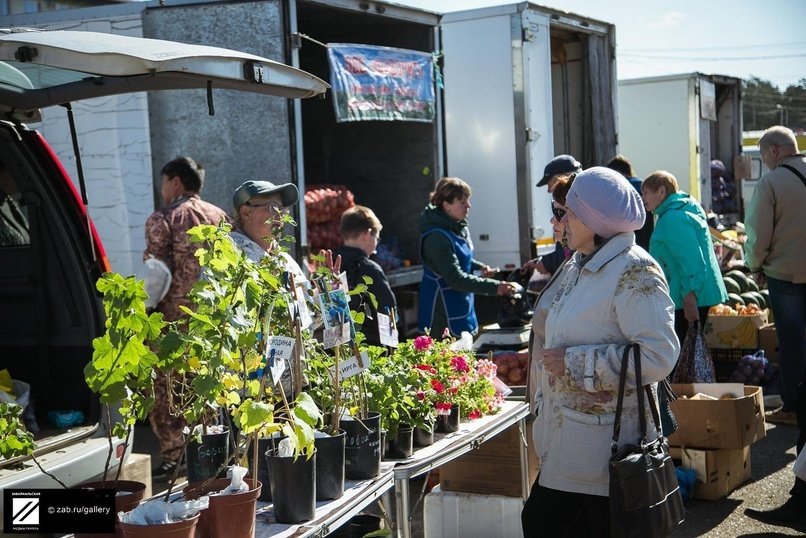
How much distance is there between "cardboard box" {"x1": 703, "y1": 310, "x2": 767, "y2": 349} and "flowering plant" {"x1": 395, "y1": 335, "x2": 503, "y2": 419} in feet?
15.2

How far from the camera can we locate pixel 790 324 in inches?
252

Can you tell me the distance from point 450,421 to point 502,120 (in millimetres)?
5311

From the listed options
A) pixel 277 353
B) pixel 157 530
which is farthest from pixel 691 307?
pixel 157 530

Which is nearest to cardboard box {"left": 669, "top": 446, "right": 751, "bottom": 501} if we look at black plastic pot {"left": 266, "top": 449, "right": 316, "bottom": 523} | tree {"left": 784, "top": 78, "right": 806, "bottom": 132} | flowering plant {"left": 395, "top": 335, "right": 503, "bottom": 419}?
flowering plant {"left": 395, "top": 335, "right": 503, "bottom": 419}

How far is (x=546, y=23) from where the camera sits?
9125mm

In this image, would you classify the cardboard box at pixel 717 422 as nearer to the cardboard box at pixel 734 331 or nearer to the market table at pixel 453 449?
the market table at pixel 453 449

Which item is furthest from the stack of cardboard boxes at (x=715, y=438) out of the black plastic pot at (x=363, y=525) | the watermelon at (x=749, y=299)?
the watermelon at (x=749, y=299)

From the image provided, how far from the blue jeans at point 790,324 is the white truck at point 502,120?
8.82ft

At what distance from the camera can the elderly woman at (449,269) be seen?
6.28 meters

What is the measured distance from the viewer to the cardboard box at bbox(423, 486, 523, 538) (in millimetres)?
4520

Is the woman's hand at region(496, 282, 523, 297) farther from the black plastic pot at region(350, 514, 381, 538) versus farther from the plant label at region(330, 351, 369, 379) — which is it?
the plant label at region(330, 351, 369, 379)

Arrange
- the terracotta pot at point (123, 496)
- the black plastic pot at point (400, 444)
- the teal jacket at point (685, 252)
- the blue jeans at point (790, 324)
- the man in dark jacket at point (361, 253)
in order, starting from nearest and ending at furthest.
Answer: the terracotta pot at point (123, 496), the black plastic pot at point (400, 444), the man in dark jacket at point (361, 253), the blue jeans at point (790, 324), the teal jacket at point (685, 252)

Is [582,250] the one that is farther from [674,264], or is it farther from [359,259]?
[674,264]

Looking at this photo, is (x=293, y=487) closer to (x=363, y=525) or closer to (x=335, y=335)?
(x=335, y=335)
